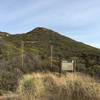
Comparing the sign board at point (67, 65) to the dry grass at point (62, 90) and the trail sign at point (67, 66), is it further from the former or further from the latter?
the dry grass at point (62, 90)

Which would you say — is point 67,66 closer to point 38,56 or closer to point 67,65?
point 67,65

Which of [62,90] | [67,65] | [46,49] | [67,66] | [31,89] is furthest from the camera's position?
[46,49]

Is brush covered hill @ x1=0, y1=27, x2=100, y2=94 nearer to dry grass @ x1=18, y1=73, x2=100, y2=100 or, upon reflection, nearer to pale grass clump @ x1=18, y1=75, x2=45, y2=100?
pale grass clump @ x1=18, y1=75, x2=45, y2=100

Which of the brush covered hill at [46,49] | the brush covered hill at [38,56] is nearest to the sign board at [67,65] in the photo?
the brush covered hill at [38,56]

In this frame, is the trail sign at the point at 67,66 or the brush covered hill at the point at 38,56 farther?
the trail sign at the point at 67,66

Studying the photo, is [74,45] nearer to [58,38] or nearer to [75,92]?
[58,38]

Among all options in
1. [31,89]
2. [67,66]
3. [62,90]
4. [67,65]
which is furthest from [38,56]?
[62,90]

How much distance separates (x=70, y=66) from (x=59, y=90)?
15569 mm

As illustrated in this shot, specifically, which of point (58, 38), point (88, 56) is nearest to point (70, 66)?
point (88, 56)

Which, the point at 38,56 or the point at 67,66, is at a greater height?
the point at 38,56

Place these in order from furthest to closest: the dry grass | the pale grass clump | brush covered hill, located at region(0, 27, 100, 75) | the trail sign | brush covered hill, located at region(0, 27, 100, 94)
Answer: brush covered hill, located at region(0, 27, 100, 75) → the trail sign → brush covered hill, located at region(0, 27, 100, 94) → the pale grass clump → the dry grass

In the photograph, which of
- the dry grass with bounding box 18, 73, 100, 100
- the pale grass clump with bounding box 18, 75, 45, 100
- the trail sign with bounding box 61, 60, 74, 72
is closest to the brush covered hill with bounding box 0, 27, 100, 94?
the pale grass clump with bounding box 18, 75, 45, 100

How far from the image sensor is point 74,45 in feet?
305

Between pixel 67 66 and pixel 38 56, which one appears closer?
pixel 67 66
